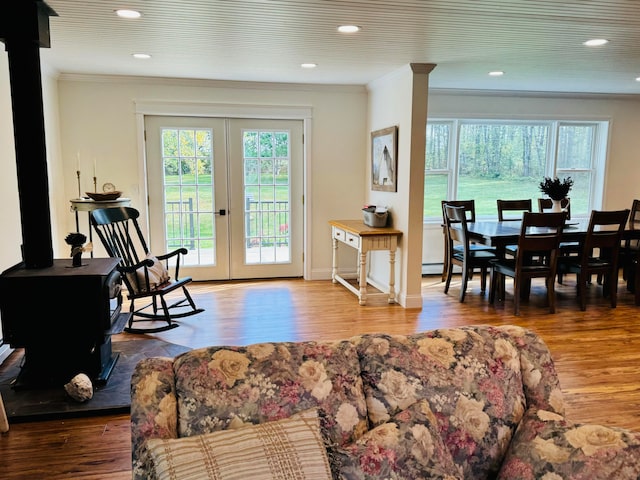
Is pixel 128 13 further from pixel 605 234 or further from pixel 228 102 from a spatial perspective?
pixel 605 234

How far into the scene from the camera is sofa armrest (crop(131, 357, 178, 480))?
49.3 inches

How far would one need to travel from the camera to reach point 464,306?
5027 millimetres

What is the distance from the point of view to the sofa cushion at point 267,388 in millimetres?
1324

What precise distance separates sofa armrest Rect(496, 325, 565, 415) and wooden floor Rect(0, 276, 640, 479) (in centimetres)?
148

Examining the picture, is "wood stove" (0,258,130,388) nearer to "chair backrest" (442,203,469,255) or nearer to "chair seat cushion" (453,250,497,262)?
"chair backrest" (442,203,469,255)

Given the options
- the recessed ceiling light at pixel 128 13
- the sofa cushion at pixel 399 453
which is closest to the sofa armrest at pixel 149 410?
the sofa cushion at pixel 399 453

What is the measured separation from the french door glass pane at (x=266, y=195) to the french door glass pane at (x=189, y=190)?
43cm

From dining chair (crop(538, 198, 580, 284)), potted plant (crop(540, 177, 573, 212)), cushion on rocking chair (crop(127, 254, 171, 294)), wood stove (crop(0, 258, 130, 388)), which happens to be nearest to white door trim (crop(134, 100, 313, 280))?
cushion on rocking chair (crop(127, 254, 171, 294))

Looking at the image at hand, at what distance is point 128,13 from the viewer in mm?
3057

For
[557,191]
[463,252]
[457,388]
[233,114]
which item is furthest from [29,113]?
[557,191]

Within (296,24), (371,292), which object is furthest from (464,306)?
(296,24)

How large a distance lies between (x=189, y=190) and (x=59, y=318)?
2972 mm

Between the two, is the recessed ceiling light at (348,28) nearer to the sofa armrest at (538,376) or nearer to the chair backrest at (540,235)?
the chair backrest at (540,235)

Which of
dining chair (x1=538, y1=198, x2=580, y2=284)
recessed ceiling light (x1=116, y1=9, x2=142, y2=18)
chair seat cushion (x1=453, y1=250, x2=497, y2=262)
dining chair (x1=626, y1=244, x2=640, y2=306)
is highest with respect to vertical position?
recessed ceiling light (x1=116, y1=9, x2=142, y2=18)
